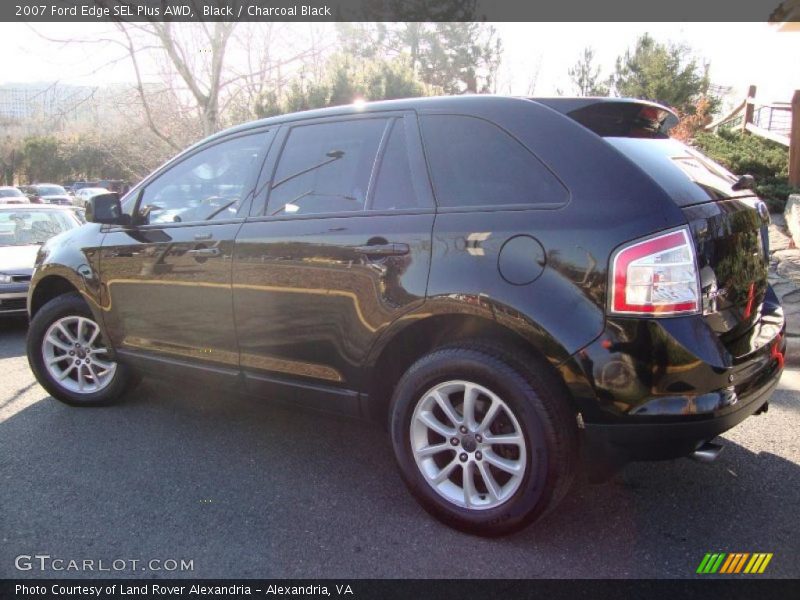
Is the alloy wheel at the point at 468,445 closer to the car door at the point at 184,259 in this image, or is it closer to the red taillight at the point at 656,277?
the red taillight at the point at 656,277

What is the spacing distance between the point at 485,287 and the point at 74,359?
3226mm

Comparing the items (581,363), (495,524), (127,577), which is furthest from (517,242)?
(127,577)

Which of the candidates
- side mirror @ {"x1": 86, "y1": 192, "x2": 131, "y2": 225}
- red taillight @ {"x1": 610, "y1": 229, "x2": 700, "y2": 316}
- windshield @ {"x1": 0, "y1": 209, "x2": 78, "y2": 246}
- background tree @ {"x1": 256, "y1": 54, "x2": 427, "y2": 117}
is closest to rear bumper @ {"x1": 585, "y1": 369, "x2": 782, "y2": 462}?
red taillight @ {"x1": 610, "y1": 229, "x2": 700, "y2": 316}

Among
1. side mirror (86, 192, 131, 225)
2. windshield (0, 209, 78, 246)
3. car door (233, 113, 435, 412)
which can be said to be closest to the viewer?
car door (233, 113, 435, 412)

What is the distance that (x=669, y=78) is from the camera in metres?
20.1

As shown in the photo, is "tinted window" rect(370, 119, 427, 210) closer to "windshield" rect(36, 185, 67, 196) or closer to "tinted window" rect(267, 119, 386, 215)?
"tinted window" rect(267, 119, 386, 215)

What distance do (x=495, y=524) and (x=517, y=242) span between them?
118 cm

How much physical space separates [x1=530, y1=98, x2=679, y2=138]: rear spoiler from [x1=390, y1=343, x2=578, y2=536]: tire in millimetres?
1062

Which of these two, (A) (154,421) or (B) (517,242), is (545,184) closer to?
(B) (517,242)

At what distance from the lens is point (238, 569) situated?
→ 2.56 metres

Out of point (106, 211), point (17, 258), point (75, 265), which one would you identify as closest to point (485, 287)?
point (106, 211)

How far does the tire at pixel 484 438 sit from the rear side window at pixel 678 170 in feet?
2.84

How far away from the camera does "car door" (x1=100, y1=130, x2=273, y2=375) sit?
3.52 meters

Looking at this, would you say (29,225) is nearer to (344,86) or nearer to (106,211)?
(106,211)
